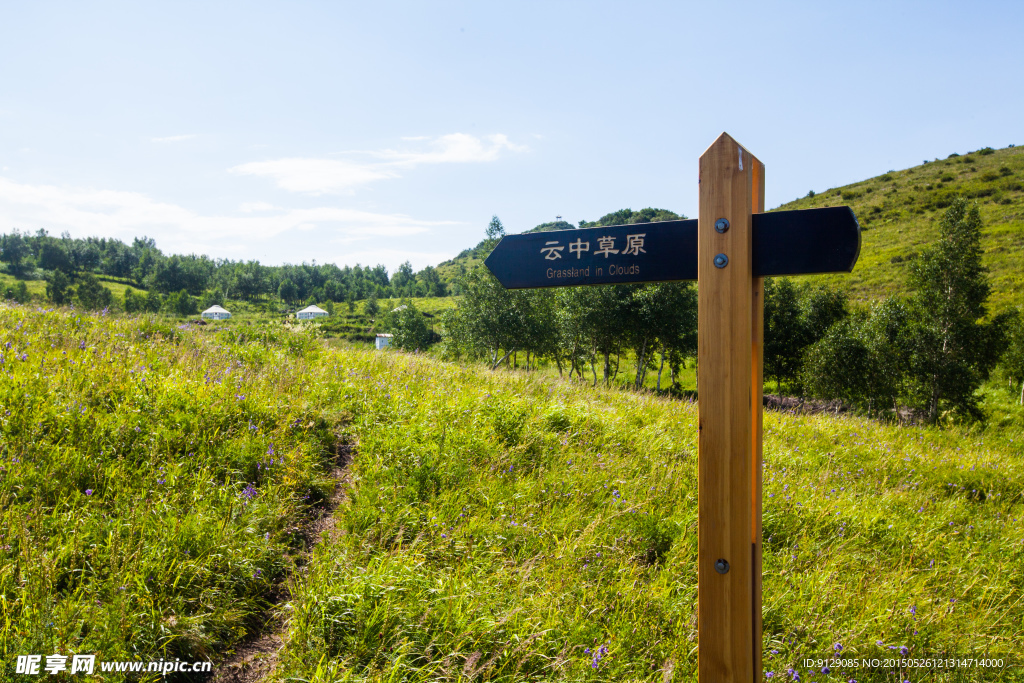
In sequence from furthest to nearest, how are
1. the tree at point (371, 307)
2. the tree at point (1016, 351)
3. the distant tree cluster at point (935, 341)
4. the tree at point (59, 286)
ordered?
the tree at point (371, 307) → the tree at point (59, 286) → the tree at point (1016, 351) → the distant tree cluster at point (935, 341)

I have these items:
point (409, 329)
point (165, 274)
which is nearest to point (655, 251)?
point (409, 329)

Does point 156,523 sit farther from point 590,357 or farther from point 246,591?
point 590,357

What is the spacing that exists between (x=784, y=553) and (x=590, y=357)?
32.2m

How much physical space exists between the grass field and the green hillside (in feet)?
119

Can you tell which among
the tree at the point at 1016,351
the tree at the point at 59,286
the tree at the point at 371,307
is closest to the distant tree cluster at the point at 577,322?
the tree at the point at 1016,351

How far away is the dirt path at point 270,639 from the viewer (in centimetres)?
265

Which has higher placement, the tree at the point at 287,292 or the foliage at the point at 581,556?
the tree at the point at 287,292

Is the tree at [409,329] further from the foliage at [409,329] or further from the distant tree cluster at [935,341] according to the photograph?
the distant tree cluster at [935,341]

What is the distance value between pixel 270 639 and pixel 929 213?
333 feet

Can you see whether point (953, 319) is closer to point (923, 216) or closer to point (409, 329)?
point (409, 329)

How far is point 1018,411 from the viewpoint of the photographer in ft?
107

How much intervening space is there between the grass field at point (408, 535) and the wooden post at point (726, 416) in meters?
0.81

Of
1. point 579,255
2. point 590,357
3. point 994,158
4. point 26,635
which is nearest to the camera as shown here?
→ point 26,635

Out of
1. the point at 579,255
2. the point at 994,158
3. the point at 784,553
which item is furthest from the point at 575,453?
the point at 994,158
